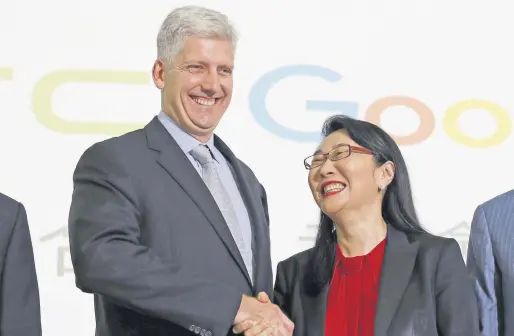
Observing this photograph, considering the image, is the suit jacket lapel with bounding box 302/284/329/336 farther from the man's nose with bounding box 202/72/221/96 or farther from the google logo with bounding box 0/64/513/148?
the google logo with bounding box 0/64/513/148

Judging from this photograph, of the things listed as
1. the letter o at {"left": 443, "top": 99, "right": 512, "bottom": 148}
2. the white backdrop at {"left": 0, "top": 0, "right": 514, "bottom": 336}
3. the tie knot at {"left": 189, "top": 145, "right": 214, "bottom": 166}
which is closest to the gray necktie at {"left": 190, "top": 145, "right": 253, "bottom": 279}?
the tie knot at {"left": 189, "top": 145, "right": 214, "bottom": 166}

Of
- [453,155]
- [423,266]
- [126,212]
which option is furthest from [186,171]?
[453,155]

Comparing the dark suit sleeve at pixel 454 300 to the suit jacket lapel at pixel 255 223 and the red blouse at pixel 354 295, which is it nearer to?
the red blouse at pixel 354 295

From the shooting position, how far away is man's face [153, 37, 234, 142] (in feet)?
6.28

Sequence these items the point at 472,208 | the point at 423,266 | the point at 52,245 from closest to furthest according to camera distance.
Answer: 1. the point at 423,266
2. the point at 52,245
3. the point at 472,208

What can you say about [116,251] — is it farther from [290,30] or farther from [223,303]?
[290,30]

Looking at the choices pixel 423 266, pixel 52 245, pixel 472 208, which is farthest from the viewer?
pixel 472 208

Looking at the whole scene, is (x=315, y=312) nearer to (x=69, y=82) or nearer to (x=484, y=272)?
(x=484, y=272)

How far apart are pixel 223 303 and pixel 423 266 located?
1.41ft

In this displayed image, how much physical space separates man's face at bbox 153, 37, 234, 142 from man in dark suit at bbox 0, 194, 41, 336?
1.41ft

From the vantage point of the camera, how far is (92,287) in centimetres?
171

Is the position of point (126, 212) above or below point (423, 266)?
above

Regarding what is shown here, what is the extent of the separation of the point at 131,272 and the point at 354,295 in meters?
0.48

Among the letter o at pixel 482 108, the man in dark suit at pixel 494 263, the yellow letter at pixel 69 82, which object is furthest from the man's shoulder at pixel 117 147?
the letter o at pixel 482 108
